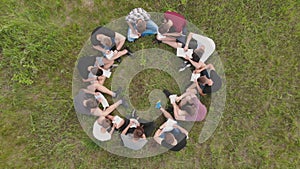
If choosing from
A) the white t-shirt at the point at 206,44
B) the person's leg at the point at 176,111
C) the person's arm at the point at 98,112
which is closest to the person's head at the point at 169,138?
the person's leg at the point at 176,111

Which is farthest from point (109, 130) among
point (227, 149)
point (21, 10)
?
point (21, 10)

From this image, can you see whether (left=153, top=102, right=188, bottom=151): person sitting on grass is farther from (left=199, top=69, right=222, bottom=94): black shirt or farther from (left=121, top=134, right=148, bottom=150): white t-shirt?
(left=199, top=69, right=222, bottom=94): black shirt

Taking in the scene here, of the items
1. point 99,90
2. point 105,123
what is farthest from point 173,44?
point 105,123

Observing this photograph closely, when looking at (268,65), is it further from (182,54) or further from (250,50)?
(182,54)

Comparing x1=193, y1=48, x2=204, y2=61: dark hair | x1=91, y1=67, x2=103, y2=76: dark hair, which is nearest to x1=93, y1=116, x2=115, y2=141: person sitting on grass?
x1=91, y1=67, x2=103, y2=76: dark hair

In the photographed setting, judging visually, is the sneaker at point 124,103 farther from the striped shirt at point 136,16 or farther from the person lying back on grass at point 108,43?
the striped shirt at point 136,16

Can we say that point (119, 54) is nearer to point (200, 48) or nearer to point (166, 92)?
point (166, 92)
